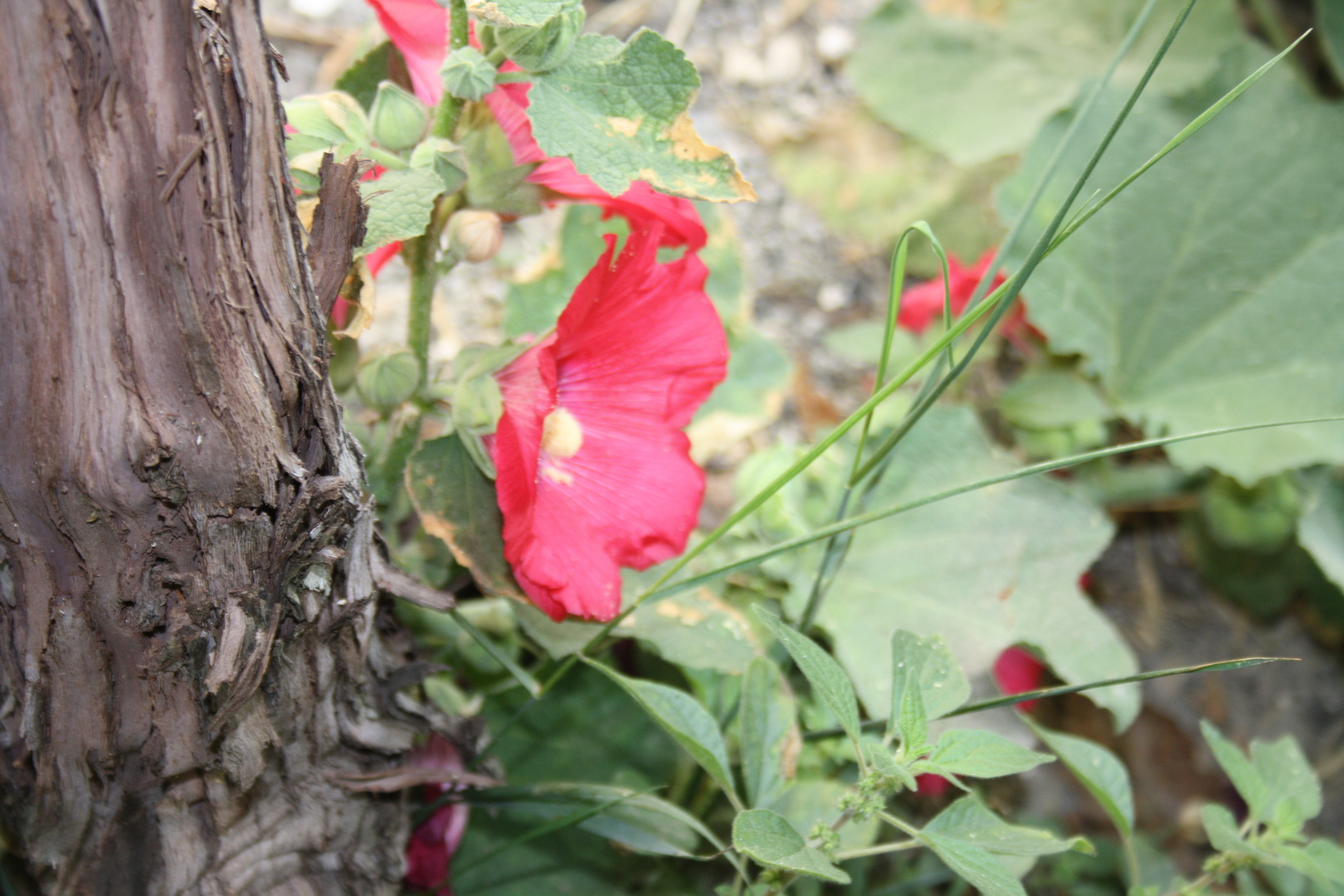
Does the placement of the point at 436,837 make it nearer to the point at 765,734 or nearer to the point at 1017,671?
the point at 765,734

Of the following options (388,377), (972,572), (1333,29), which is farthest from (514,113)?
(1333,29)

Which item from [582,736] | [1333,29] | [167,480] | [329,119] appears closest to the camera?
[167,480]

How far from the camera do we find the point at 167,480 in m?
0.39

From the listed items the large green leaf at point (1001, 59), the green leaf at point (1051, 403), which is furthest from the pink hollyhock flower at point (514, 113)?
the large green leaf at point (1001, 59)

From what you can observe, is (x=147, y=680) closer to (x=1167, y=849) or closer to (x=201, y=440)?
(x=201, y=440)

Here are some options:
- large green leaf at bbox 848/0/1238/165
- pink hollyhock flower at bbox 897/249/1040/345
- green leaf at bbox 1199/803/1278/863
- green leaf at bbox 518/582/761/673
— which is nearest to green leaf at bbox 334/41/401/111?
green leaf at bbox 518/582/761/673

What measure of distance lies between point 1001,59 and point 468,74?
1.08 m

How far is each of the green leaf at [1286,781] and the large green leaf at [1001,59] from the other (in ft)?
2.76

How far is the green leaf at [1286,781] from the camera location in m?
0.61

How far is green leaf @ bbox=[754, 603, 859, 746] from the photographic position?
0.46m

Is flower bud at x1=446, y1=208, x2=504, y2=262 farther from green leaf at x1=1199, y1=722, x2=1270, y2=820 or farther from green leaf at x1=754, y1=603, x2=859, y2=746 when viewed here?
green leaf at x1=1199, y1=722, x2=1270, y2=820

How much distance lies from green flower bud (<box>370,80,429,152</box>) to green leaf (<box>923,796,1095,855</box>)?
45 centimetres

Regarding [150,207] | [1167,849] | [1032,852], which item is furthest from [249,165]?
[1167,849]

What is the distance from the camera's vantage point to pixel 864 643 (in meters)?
0.78
